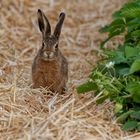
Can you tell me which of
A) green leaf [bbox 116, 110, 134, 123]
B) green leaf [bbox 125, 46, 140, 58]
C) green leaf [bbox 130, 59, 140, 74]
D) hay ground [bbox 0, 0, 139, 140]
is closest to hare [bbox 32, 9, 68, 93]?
hay ground [bbox 0, 0, 139, 140]

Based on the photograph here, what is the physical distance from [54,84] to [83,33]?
88.9 inches

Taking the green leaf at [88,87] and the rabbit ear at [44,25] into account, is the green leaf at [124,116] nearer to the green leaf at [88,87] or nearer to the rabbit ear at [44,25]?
the green leaf at [88,87]

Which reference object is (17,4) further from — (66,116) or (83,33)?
(66,116)

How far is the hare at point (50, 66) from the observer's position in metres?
5.56

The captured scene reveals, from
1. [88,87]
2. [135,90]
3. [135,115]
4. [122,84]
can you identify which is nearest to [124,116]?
[135,115]

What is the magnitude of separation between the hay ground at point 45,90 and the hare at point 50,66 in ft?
0.39

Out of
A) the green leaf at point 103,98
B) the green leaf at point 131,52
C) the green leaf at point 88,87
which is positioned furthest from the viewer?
the green leaf at point 131,52

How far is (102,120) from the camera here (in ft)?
16.2

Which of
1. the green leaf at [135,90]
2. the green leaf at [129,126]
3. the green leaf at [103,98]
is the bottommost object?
the green leaf at [129,126]

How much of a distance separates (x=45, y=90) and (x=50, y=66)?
21 centimetres

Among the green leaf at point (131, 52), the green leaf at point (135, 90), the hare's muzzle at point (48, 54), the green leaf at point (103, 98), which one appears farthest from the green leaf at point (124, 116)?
the hare's muzzle at point (48, 54)

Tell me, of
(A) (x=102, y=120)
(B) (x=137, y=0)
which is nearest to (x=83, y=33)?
(B) (x=137, y=0)

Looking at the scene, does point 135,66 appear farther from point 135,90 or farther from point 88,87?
point 88,87

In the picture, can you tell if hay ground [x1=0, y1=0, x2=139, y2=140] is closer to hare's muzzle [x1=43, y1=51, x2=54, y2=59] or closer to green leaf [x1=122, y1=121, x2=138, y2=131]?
green leaf [x1=122, y1=121, x2=138, y2=131]
